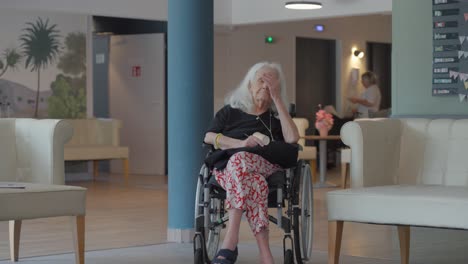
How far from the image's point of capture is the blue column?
627cm

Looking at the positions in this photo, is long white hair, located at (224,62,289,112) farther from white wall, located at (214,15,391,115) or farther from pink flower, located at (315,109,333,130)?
white wall, located at (214,15,391,115)

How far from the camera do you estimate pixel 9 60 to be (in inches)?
454

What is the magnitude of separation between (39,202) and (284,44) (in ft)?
34.2

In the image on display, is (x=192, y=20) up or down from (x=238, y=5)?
down

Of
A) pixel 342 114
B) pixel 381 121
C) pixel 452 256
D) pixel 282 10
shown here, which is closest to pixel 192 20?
pixel 381 121

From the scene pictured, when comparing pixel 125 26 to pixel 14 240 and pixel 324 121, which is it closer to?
pixel 324 121

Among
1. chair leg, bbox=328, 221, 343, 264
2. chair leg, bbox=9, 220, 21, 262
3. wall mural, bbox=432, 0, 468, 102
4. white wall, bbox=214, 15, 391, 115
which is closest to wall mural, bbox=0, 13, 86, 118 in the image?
white wall, bbox=214, 15, 391, 115

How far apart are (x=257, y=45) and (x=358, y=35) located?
240cm

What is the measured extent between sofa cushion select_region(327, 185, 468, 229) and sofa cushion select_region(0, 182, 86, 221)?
1.29 metres

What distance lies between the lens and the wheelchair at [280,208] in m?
4.98

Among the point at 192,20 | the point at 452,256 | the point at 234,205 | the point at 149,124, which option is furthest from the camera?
the point at 149,124

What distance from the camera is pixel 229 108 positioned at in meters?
5.37

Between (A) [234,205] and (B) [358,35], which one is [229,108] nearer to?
(A) [234,205]

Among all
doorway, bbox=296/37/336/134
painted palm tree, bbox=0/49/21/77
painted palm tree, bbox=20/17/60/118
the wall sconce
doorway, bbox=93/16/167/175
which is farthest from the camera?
the wall sconce
